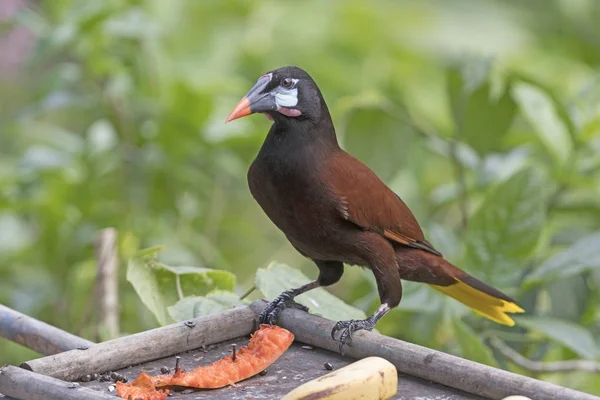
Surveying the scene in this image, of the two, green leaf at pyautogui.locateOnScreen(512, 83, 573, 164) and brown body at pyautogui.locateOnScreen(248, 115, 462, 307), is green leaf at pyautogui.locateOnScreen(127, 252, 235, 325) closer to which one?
brown body at pyautogui.locateOnScreen(248, 115, 462, 307)

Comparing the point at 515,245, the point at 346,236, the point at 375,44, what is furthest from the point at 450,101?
the point at 375,44

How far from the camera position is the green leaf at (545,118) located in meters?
4.19

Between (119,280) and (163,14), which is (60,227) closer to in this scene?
(119,280)

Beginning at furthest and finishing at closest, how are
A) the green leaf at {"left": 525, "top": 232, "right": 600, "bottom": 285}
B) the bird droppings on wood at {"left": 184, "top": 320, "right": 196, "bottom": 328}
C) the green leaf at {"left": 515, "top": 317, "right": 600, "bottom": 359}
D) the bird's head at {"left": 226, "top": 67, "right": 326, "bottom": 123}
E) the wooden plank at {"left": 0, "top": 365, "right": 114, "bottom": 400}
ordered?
1. the green leaf at {"left": 525, "top": 232, "right": 600, "bottom": 285}
2. the green leaf at {"left": 515, "top": 317, "right": 600, "bottom": 359}
3. the bird's head at {"left": 226, "top": 67, "right": 326, "bottom": 123}
4. the bird droppings on wood at {"left": 184, "top": 320, "right": 196, "bottom": 328}
5. the wooden plank at {"left": 0, "top": 365, "right": 114, "bottom": 400}

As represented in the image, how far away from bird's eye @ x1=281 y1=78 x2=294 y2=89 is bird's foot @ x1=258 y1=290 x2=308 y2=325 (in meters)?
0.58

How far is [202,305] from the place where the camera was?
3.03m

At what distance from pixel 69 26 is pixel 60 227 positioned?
0.98 m

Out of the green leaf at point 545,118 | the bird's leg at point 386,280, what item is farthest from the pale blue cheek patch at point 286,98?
the green leaf at point 545,118

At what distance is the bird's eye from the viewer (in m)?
3.01

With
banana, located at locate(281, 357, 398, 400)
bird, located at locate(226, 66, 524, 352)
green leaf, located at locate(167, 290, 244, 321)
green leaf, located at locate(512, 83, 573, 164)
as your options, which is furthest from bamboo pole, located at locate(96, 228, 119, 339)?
banana, located at locate(281, 357, 398, 400)

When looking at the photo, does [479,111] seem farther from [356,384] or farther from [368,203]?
[356,384]

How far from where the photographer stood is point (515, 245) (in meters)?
3.61

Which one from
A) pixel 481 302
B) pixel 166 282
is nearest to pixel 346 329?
pixel 166 282

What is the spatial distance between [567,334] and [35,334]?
170cm
